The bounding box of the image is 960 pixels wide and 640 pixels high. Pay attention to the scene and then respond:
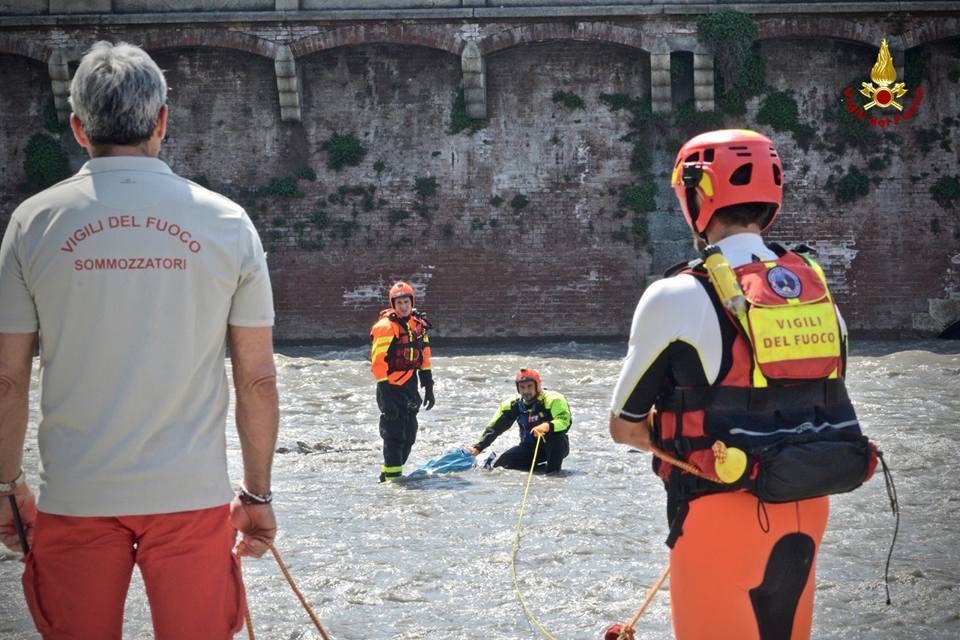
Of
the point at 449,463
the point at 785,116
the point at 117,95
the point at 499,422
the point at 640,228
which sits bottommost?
the point at 449,463

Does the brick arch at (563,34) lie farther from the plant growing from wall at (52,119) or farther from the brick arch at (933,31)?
the plant growing from wall at (52,119)

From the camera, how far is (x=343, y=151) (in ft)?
76.5

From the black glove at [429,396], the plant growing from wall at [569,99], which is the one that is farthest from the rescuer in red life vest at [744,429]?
the plant growing from wall at [569,99]

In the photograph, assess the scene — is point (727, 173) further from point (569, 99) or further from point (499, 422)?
point (569, 99)

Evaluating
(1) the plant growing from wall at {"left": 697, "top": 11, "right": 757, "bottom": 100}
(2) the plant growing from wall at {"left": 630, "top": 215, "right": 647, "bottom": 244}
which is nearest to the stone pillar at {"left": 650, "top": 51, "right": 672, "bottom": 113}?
(1) the plant growing from wall at {"left": 697, "top": 11, "right": 757, "bottom": 100}

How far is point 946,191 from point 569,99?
6.89 meters

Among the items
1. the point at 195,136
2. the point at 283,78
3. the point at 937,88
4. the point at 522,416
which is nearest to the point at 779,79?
the point at 937,88

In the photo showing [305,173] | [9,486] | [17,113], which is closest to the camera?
[9,486]

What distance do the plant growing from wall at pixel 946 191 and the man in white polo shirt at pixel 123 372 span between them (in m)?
21.8

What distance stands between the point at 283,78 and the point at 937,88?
38.4 feet

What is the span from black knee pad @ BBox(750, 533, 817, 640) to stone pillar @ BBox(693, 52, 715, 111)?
20304 millimetres

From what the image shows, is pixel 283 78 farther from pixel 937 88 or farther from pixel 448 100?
Answer: pixel 937 88

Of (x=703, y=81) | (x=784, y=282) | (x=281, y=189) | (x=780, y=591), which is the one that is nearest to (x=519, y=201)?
(x=703, y=81)

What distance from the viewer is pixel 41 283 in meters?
3.04
